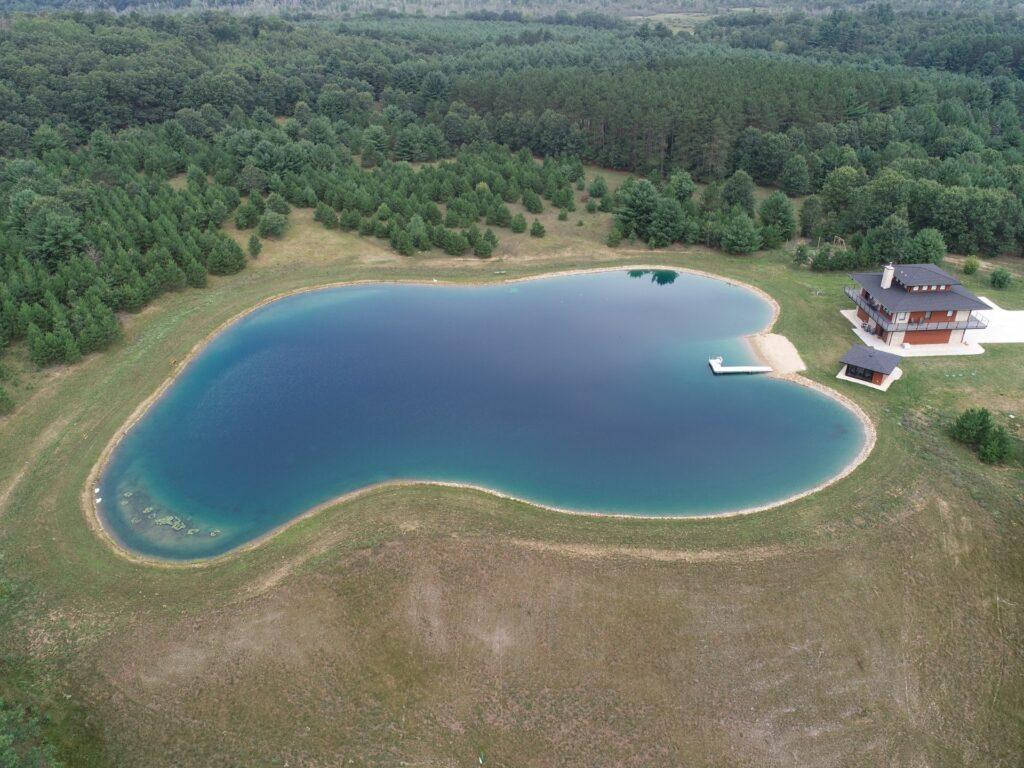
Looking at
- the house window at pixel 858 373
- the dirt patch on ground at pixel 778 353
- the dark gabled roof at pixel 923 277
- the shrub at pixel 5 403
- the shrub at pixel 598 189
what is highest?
the dark gabled roof at pixel 923 277

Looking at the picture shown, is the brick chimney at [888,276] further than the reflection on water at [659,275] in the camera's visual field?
No

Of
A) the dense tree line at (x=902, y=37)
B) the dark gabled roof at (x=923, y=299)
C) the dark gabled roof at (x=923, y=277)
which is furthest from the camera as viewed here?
the dense tree line at (x=902, y=37)

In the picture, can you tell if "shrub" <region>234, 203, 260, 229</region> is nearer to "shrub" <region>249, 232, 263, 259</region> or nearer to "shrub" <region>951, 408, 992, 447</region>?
"shrub" <region>249, 232, 263, 259</region>

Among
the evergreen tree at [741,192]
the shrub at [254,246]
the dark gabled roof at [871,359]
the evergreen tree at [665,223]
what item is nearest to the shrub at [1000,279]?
the dark gabled roof at [871,359]

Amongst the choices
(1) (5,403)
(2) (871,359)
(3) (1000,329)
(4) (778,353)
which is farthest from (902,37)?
(1) (5,403)

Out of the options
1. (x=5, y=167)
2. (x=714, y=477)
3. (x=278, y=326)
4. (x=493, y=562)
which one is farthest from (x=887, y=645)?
(x=5, y=167)

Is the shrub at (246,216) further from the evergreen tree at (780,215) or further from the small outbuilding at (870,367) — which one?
the small outbuilding at (870,367)

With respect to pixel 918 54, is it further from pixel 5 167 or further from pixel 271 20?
pixel 5 167
